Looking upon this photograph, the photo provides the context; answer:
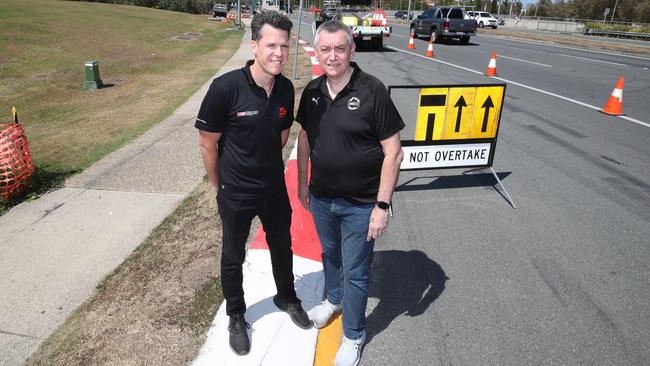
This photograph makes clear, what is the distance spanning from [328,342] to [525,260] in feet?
6.74

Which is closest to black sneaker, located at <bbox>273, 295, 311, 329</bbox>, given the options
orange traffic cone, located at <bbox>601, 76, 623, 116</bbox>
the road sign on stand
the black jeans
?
the black jeans

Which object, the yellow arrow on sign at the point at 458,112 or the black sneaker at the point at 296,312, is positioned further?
the yellow arrow on sign at the point at 458,112

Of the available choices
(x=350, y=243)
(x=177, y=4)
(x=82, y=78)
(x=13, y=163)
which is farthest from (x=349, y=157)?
(x=177, y=4)

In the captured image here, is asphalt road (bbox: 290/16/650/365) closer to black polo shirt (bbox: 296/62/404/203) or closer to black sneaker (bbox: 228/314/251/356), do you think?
black sneaker (bbox: 228/314/251/356)

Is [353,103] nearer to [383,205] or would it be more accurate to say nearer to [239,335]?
[383,205]

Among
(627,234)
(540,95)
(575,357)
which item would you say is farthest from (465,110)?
(540,95)

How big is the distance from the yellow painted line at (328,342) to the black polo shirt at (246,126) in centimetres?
113

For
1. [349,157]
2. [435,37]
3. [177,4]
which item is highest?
[177,4]

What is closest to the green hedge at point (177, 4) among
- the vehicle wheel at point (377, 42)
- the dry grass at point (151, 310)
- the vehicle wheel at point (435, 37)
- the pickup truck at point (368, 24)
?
the vehicle wheel at point (435, 37)

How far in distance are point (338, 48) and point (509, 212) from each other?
3375 mm

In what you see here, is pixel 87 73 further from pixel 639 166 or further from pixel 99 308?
pixel 639 166

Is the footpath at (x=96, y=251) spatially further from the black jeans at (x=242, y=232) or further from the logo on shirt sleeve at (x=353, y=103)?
the logo on shirt sleeve at (x=353, y=103)

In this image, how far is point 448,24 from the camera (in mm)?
24156

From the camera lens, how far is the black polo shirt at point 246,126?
242 centimetres
